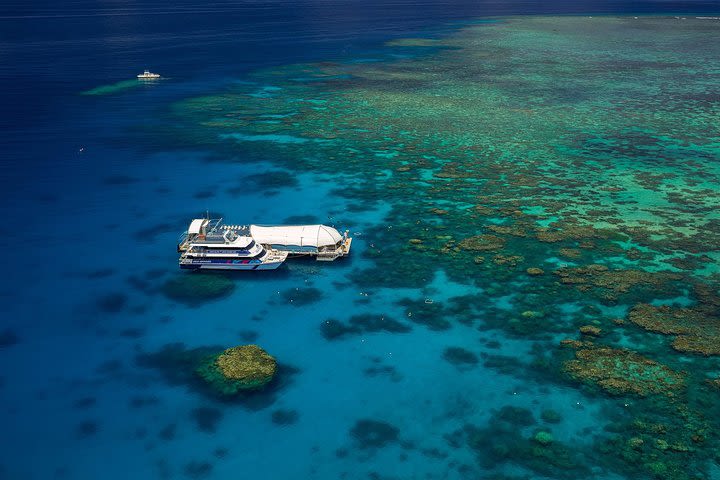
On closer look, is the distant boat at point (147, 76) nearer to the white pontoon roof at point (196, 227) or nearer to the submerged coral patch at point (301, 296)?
the white pontoon roof at point (196, 227)

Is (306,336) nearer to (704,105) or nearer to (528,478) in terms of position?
(528,478)

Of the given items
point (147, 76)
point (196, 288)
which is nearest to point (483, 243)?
point (196, 288)

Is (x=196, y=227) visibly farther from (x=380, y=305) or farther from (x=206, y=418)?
(x=206, y=418)

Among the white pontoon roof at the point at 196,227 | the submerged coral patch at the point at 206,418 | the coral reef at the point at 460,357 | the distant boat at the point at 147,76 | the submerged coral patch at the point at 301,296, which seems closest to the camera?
the submerged coral patch at the point at 206,418

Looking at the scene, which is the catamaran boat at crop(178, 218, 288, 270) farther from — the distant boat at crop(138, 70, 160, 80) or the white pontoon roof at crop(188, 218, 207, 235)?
the distant boat at crop(138, 70, 160, 80)

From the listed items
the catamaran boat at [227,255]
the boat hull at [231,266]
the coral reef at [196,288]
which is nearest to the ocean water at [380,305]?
the coral reef at [196,288]

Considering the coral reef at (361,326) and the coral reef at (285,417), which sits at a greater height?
the coral reef at (361,326)

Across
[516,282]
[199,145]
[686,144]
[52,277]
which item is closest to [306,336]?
[516,282]
